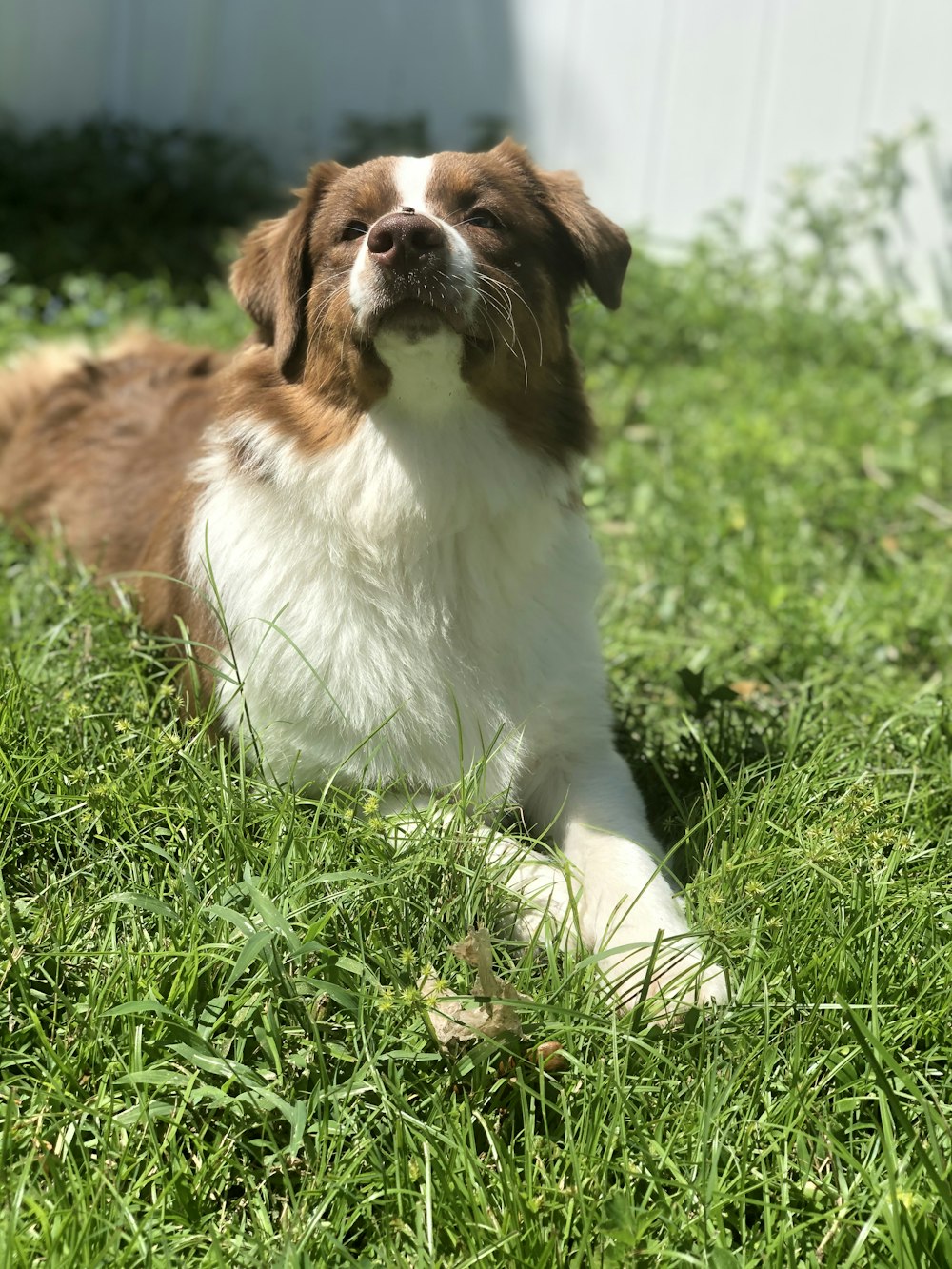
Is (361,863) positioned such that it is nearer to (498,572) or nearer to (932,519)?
(498,572)

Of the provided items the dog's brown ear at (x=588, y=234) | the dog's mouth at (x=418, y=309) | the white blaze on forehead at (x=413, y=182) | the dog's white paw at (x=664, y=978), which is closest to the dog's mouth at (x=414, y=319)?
the dog's mouth at (x=418, y=309)

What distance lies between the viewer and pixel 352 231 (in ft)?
9.50

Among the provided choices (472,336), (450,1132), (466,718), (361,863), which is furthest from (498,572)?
(450,1132)

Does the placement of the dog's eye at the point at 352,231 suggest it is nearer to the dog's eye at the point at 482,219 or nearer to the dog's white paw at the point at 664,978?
the dog's eye at the point at 482,219

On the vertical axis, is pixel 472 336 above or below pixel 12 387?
above

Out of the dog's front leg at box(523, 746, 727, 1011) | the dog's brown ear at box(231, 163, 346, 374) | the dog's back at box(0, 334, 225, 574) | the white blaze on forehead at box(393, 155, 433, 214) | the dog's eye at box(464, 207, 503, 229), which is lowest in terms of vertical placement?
the dog's front leg at box(523, 746, 727, 1011)

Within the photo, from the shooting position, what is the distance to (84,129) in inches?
318

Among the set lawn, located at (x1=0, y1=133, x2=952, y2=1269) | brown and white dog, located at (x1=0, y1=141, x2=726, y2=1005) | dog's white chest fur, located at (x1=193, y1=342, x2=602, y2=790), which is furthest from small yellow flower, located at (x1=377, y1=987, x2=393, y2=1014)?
dog's white chest fur, located at (x1=193, y1=342, x2=602, y2=790)

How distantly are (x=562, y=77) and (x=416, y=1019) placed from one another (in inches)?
300

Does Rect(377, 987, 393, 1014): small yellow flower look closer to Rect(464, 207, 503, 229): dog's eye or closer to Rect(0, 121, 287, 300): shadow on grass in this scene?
Rect(464, 207, 503, 229): dog's eye

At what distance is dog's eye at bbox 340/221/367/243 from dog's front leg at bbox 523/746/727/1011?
50.7 inches

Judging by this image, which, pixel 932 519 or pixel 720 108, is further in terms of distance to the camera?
pixel 720 108

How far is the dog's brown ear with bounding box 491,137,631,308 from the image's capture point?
3066 mm

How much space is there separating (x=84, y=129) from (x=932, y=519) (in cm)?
604
